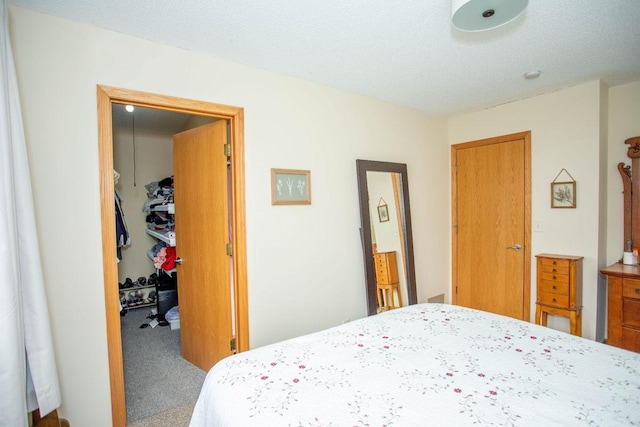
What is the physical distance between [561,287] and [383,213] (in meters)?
1.70

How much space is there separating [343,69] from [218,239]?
1.67 m

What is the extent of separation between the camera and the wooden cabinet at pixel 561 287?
277cm

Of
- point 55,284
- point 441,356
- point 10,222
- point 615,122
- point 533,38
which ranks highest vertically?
point 533,38

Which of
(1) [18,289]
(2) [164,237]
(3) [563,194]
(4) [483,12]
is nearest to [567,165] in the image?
(3) [563,194]

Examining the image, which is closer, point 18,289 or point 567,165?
point 18,289

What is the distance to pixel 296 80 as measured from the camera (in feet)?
8.57

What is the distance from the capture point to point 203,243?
269cm

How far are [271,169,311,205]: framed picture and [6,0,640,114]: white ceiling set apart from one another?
2.62ft

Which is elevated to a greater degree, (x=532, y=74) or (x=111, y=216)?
(x=532, y=74)

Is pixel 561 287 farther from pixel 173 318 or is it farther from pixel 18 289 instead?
pixel 173 318

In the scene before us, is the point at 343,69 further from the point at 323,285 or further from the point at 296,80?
the point at 323,285

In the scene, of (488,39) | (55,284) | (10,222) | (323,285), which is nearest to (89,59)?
(10,222)

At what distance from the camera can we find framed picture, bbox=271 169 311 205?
2494 mm

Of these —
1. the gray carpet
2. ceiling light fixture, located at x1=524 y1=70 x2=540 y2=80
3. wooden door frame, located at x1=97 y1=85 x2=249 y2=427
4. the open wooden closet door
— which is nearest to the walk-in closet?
the gray carpet
